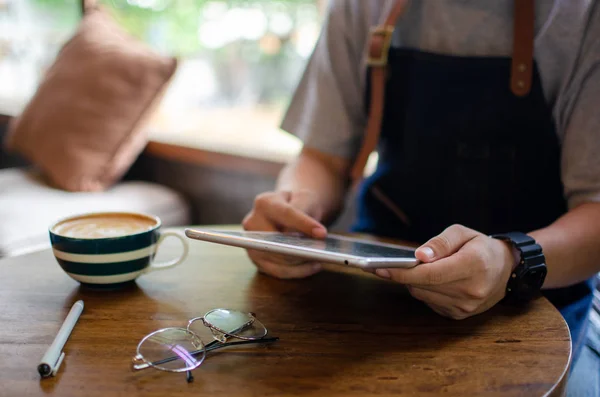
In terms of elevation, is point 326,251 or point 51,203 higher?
point 326,251

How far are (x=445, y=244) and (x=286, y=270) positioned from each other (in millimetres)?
269

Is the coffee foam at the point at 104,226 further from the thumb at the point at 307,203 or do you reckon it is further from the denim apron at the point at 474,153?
the denim apron at the point at 474,153

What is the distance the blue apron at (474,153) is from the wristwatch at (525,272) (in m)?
0.24

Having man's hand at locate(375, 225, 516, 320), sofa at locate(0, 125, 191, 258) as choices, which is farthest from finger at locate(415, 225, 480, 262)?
sofa at locate(0, 125, 191, 258)

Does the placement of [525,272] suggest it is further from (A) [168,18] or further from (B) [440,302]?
(A) [168,18]

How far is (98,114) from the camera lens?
6.23ft

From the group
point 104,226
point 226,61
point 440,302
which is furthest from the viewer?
point 226,61

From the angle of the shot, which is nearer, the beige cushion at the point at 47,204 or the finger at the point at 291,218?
the finger at the point at 291,218

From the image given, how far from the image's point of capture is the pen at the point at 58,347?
598mm

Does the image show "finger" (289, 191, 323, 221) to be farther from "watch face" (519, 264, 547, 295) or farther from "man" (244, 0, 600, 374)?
"watch face" (519, 264, 547, 295)

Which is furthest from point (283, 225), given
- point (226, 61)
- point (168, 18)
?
point (168, 18)

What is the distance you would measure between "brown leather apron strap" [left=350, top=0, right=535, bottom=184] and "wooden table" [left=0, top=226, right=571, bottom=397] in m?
0.38

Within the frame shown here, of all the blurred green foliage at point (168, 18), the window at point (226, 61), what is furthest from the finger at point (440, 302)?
the blurred green foliage at point (168, 18)

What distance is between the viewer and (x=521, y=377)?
0.61m
